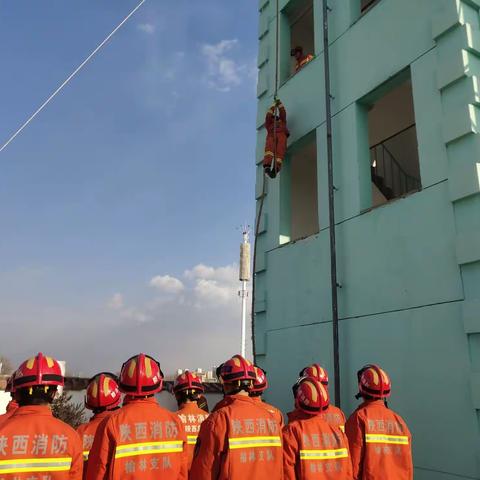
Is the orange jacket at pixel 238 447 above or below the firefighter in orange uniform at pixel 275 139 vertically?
below

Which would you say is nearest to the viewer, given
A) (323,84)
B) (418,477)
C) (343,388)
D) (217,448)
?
(217,448)

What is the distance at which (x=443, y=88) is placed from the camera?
595cm

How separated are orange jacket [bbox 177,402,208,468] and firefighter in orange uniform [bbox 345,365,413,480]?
1.72 meters

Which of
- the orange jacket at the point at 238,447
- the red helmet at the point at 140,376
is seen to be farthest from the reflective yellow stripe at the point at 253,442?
the red helmet at the point at 140,376

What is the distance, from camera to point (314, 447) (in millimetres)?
3740

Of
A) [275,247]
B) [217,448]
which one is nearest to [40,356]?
[217,448]

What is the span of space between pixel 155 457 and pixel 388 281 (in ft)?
12.9

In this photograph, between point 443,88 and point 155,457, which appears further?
point 443,88

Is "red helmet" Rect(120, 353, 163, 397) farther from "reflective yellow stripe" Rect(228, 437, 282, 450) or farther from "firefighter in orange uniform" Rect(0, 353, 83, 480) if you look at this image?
"reflective yellow stripe" Rect(228, 437, 282, 450)

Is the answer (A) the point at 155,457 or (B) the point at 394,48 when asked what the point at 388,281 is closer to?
(B) the point at 394,48

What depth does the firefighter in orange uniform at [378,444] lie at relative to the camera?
167 inches

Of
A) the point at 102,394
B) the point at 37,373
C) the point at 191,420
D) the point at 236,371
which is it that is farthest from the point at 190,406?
the point at 37,373

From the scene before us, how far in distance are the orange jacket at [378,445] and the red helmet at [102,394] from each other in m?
2.20

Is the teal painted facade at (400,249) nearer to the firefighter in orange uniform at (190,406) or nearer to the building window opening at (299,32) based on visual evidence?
the building window opening at (299,32)
